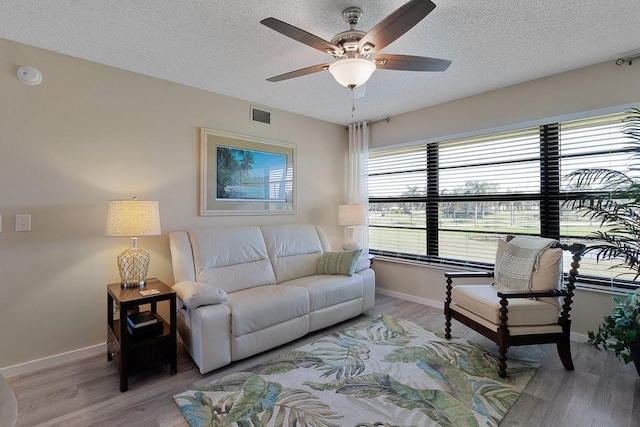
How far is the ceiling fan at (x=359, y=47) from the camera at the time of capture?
1.62 metres

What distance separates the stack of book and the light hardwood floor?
0.34m

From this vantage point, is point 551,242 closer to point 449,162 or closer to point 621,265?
point 621,265

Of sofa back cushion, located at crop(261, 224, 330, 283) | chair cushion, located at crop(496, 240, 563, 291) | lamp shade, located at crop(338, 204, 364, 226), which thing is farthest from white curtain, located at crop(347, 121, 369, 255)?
chair cushion, located at crop(496, 240, 563, 291)

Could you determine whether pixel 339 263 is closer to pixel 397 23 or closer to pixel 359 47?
pixel 359 47

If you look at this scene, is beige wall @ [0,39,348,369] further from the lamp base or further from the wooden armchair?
the wooden armchair

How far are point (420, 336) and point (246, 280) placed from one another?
70.6 inches

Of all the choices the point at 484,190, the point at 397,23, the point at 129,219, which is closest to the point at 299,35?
the point at 397,23

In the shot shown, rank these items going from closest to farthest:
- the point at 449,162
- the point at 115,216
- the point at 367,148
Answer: the point at 115,216, the point at 449,162, the point at 367,148

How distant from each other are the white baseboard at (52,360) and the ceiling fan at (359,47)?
2.84m

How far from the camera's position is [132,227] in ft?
7.81

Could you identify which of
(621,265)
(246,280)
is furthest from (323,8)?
(621,265)

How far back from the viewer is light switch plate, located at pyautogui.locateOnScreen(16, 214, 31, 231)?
233cm

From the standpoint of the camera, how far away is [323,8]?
1.92 m

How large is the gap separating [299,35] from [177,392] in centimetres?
244
